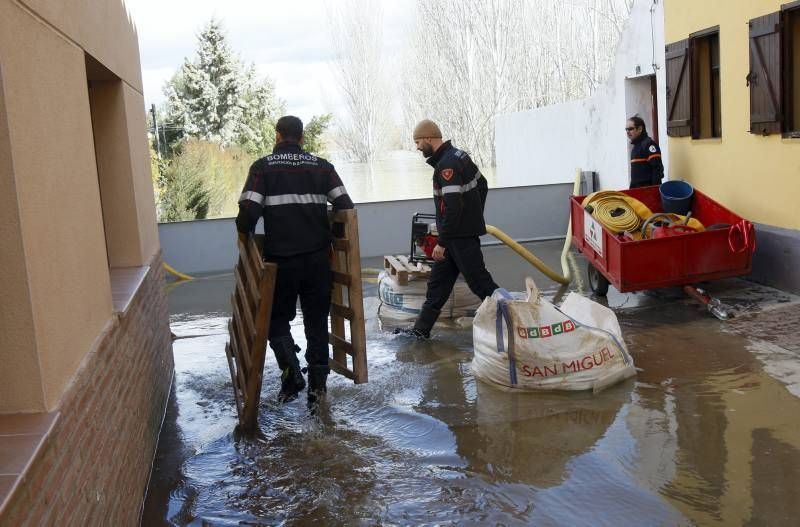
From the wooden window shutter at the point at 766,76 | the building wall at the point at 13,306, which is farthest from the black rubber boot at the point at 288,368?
the wooden window shutter at the point at 766,76

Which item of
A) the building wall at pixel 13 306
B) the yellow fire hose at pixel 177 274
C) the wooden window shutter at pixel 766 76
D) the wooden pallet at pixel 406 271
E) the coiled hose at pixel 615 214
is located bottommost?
the yellow fire hose at pixel 177 274

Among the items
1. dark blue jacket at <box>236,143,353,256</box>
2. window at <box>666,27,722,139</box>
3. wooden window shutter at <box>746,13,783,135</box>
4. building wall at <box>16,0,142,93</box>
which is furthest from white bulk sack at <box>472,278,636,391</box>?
window at <box>666,27,722,139</box>

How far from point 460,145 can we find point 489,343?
27937 mm

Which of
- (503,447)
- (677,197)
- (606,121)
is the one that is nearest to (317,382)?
(503,447)

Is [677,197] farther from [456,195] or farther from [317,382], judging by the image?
[317,382]

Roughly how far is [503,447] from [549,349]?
39.5 inches

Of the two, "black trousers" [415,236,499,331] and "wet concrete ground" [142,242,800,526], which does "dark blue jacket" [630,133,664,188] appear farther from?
"black trousers" [415,236,499,331]

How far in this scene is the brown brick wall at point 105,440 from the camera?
99.5 inches

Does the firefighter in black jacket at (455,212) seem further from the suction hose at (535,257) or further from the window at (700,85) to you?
the window at (700,85)

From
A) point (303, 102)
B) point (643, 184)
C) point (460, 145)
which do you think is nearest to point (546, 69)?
point (460, 145)

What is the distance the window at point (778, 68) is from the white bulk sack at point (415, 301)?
11.4 feet

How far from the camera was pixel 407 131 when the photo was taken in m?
36.4

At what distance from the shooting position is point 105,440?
3559 millimetres

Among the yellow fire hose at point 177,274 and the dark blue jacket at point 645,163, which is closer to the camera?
the dark blue jacket at point 645,163
